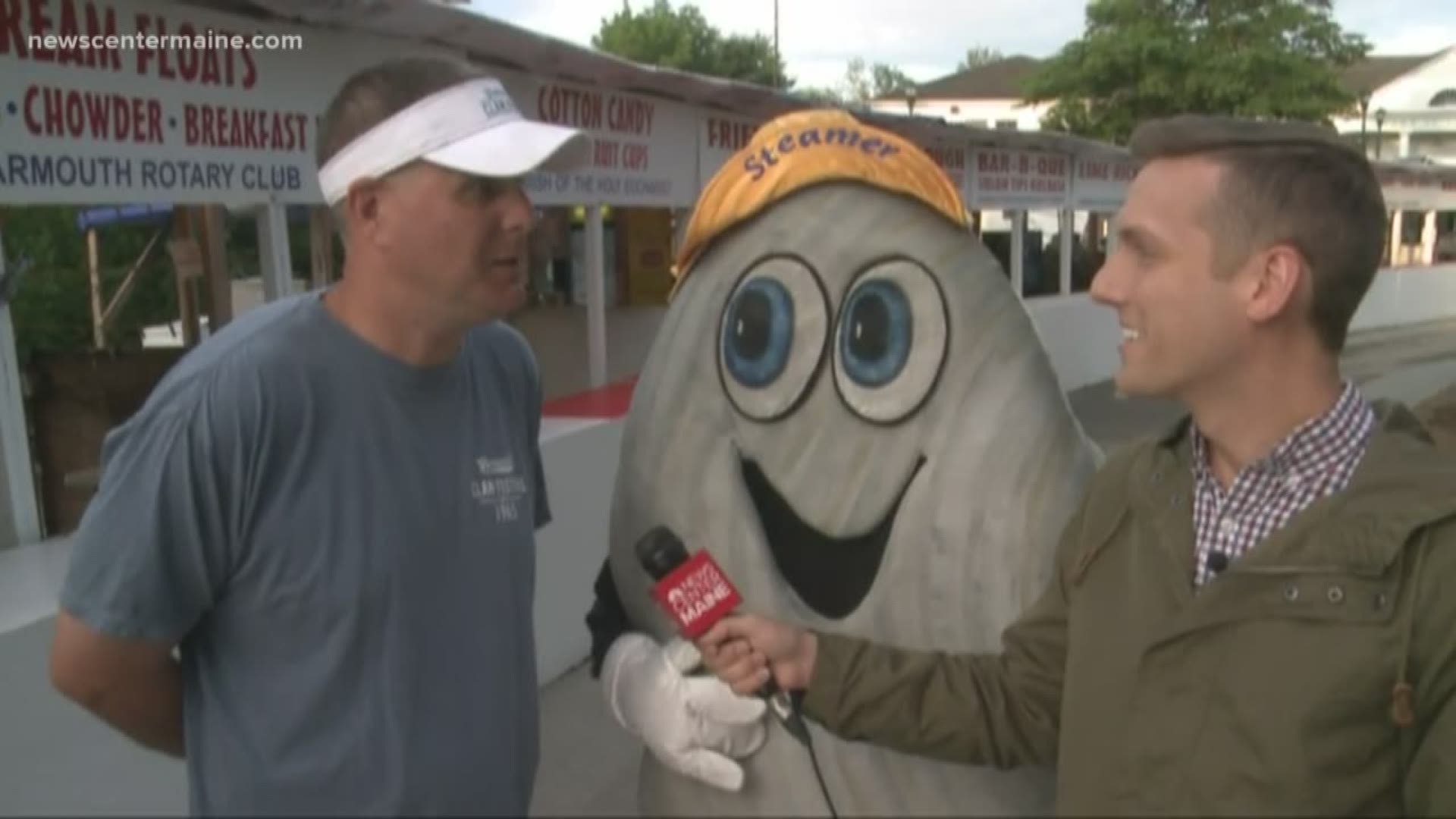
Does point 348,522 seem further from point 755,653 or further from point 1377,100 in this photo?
point 1377,100

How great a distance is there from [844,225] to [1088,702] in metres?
0.92

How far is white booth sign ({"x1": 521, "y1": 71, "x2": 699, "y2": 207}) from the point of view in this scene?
5848 millimetres

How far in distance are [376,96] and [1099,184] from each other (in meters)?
13.4

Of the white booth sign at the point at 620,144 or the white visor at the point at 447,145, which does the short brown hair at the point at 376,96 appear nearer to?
the white visor at the point at 447,145

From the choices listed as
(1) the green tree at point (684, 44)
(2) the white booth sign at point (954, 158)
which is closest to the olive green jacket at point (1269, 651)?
(2) the white booth sign at point (954, 158)

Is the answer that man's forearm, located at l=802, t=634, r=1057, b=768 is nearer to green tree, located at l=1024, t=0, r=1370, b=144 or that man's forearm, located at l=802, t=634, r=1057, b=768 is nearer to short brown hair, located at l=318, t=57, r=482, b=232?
short brown hair, located at l=318, t=57, r=482, b=232

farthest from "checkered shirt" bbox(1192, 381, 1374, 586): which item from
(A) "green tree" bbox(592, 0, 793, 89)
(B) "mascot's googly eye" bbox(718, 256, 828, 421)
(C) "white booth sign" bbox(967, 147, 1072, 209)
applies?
(A) "green tree" bbox(592, 0, 793, 89)

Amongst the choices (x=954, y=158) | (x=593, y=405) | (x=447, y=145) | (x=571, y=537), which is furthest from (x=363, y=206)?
(x=954, y=158)

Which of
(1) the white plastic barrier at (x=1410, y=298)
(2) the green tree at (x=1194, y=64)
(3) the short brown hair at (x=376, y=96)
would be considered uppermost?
(2) the green tree at (x=1194, y=64)

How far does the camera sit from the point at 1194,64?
2605 cm

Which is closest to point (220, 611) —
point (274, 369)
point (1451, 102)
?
point (274, 369)

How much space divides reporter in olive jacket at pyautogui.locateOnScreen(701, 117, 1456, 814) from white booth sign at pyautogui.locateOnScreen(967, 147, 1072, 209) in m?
9.85

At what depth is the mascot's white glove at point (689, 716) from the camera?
2.01 meters

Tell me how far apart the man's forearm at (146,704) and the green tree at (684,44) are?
50.7 metres
